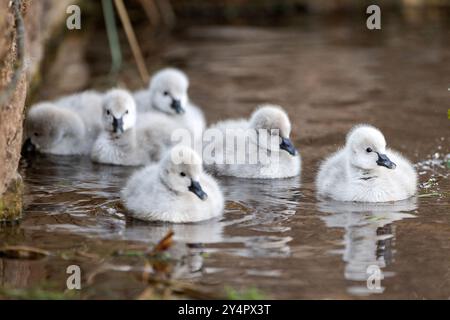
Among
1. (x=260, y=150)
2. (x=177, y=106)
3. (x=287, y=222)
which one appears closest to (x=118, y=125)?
(x=177, y=106)

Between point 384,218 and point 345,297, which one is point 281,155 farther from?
point 345,297

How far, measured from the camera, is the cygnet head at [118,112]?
26.3 feet

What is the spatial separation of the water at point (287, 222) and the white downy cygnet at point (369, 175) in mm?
117

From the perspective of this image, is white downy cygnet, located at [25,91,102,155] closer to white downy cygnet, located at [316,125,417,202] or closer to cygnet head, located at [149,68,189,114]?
cygnet head, located at [149,68,189,114]

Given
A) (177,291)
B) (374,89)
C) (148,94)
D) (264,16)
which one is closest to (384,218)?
(177,291)

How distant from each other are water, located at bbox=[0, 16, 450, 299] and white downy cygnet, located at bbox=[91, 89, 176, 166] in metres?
0.15

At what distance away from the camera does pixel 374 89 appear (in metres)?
10.8

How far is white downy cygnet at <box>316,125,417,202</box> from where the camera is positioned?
6.77 m

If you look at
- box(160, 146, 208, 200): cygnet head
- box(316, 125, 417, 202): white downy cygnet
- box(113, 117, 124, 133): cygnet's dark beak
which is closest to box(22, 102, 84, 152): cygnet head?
box(113, 117, 124, 133): cygnet's dark beak

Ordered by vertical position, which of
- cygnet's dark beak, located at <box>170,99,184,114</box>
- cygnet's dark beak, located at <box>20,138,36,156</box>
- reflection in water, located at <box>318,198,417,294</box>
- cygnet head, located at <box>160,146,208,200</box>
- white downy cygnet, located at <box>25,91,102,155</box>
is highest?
cygnet's dark beak, located at <box>170,99,184,114</box>

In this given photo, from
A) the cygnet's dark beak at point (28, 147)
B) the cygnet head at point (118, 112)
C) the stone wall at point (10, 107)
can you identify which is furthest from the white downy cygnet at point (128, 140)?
the stone wall at point (10, 107)

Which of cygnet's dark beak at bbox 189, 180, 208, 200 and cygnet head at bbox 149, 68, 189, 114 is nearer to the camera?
cygnet's dark beak at bbox 189, 180, 208, 200

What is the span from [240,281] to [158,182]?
130 centimetres

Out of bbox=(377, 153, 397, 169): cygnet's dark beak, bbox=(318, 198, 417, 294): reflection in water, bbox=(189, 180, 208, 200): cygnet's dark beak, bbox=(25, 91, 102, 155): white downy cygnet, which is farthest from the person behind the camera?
bbox=(25, 91, 102, 155): white downy cygnet
